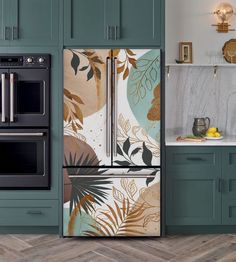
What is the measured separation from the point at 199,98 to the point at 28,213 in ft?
6.46

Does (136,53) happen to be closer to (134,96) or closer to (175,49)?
(134,96)

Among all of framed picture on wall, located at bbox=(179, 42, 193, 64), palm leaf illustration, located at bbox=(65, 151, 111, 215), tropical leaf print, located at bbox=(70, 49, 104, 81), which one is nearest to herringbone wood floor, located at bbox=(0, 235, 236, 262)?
palm leaf illustration, located at bbox=(65, 151, 111, 215)

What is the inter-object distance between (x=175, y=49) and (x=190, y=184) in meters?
1.37

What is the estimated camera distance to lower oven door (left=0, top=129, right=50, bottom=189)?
366 centimetres

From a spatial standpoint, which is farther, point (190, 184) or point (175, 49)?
point (175, 49)

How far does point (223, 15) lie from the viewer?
4.17 metres

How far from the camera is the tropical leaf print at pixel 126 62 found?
364 cm

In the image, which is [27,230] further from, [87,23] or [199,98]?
[199,98]

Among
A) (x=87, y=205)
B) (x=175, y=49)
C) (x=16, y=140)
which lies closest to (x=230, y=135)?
(x=175, y=49)

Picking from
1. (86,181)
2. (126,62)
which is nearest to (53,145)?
(86,181)

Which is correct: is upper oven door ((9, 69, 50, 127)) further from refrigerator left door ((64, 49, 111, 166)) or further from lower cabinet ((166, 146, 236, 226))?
lower cabinet ((166, 146, 236, 226))

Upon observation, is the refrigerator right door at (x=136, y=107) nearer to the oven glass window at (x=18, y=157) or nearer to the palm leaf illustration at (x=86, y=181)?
the palm leaf illustration at (x=86, y=181)

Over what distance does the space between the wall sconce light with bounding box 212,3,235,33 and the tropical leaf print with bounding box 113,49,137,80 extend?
1.10 metres

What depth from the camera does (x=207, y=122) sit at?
4199 millimetres
